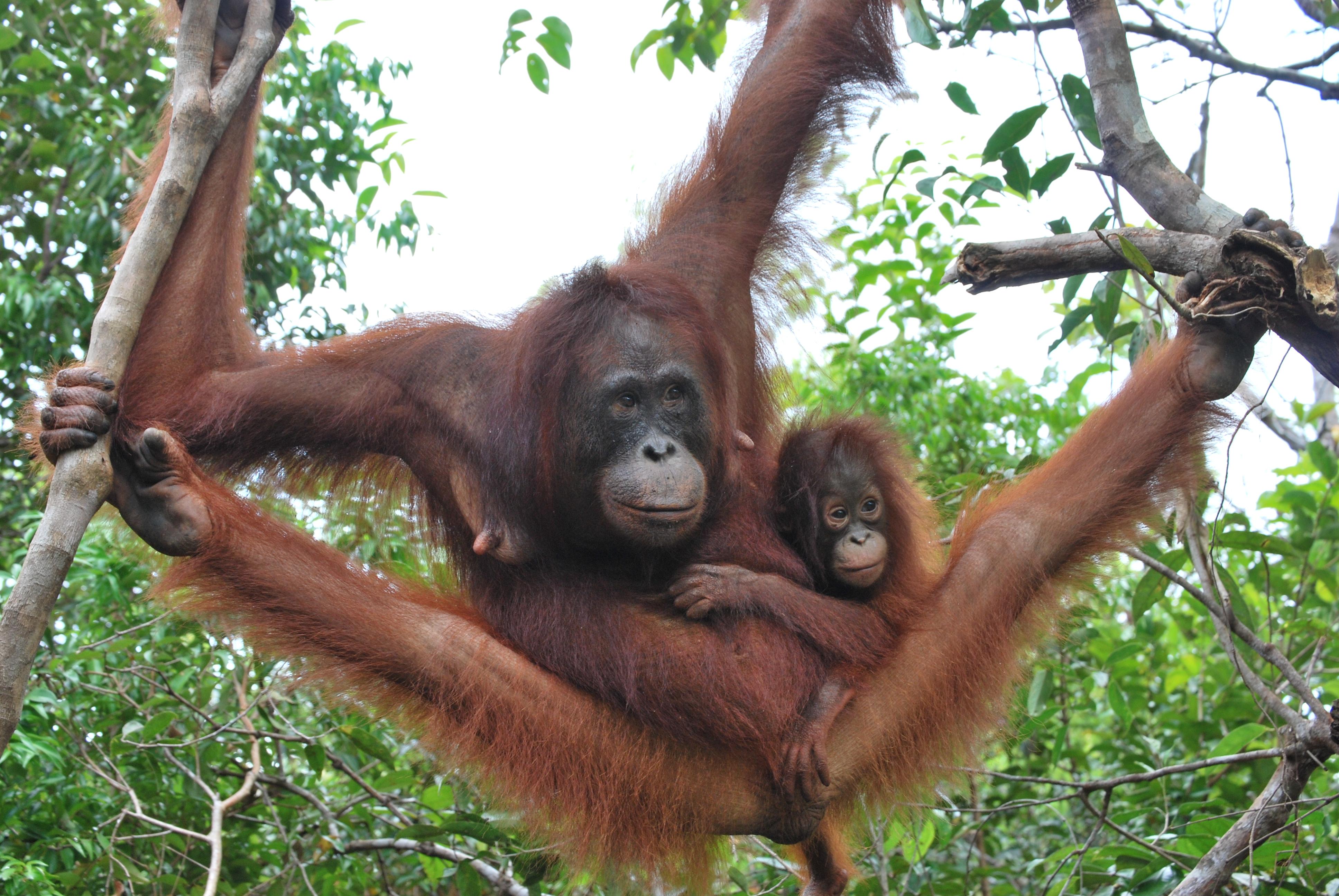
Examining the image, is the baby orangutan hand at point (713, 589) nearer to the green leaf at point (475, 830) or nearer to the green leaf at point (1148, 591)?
the green leaf at point (475, 830)

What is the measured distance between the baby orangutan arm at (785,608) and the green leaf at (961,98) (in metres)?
1.48

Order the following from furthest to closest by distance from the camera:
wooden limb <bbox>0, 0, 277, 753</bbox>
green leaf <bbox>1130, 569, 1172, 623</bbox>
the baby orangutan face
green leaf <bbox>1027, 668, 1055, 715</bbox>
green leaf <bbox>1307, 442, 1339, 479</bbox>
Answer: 1. green leaf <bbox>1307, 442, 1339, 479</bbox>
2. green leaf <bbox>1027, 668, 1055, 715</bbox>
3. green leaf <bbox>1130, 569, 1172, 623</bbox>
4. the baby orangutan face
5. wooden limb <bbox>0, 0, 277, 753</bbox>

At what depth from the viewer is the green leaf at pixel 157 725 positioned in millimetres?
3297

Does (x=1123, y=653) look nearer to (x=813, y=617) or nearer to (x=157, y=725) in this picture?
(x=813, y=617)

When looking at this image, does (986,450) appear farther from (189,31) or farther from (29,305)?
(29,305)

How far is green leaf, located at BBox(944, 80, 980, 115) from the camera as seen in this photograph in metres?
3.10

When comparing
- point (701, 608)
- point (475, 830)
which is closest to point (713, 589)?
point (701, 608)

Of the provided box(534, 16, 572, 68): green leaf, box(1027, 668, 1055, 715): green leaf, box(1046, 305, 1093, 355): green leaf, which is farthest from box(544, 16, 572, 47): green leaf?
box(1027, 668, 1055, 715): green leaf

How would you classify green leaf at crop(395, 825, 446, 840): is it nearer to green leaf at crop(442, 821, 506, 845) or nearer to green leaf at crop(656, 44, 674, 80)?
green leaf at crop(442, 821, 506, 845)

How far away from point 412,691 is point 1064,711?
8.97 ft

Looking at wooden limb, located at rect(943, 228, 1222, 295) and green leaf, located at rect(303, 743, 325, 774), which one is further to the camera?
green leaf, located at rect(303, 743, 325, 774)

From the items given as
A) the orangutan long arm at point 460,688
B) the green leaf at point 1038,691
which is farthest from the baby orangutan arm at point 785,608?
the green leaf at point 1038,691

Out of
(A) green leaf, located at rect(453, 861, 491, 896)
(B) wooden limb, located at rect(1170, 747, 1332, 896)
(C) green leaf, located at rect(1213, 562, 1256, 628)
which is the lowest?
(A) green leaf, located at rect(453, 861, 491, 896)

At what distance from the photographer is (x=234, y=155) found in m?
3.00
